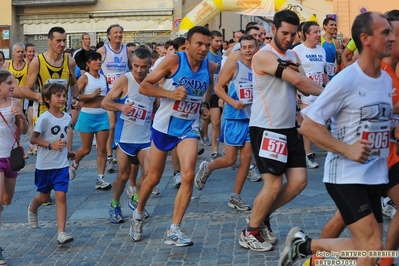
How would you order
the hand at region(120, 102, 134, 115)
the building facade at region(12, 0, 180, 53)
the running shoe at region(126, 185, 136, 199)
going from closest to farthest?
the hand at region(120, 102, 134, 115)
the running shoe at region(126, 185, 136, 199)
the building facade at region(12, 0, 180, 53)

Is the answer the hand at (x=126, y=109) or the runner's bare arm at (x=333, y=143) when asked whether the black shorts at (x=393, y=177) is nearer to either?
the runner's bare arm at (x=333, y=143)

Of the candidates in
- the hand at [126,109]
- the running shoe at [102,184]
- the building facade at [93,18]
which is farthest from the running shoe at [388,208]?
the building facade at [93,18]

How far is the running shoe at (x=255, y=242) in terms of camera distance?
6.90 m

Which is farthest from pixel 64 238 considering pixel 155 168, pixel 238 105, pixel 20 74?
pixel 20 74

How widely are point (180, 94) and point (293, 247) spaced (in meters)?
2.21

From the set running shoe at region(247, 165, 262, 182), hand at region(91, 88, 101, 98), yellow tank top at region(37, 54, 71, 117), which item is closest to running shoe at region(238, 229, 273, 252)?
running shoe at region(247, 165, 262, 182)

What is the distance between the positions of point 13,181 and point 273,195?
2.68 m

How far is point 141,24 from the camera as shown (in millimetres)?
34844

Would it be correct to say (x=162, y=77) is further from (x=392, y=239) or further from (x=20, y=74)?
(x=20, y=74)

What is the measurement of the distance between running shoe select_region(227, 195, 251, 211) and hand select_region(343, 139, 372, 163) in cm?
393

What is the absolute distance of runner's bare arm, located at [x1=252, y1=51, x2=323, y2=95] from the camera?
635 centimetres

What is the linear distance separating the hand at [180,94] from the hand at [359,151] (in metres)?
Answer: 2.67

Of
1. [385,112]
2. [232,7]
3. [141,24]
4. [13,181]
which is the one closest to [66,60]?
[13,181]

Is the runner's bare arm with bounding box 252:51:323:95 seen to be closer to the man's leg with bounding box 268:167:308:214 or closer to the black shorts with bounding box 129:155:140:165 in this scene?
the man's leg with bounding box 268:167:308:214
